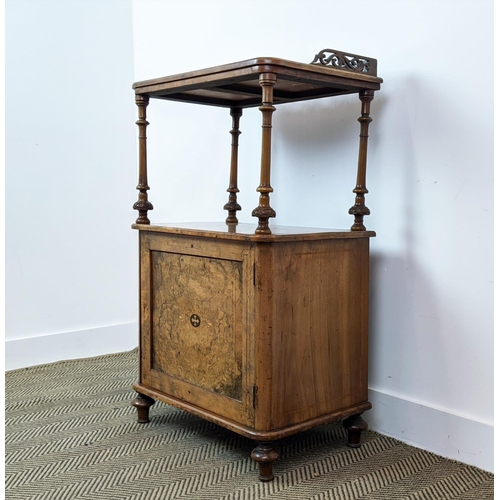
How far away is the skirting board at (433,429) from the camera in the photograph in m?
2.08

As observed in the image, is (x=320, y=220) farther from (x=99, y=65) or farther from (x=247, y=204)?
(x=99, y=65)

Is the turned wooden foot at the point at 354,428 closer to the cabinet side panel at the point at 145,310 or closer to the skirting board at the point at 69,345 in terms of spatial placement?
the cabinet side panel at the point at 145,310

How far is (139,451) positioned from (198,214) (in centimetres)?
142

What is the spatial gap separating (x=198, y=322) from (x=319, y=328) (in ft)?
1.42

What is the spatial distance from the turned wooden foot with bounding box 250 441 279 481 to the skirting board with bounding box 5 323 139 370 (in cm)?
176

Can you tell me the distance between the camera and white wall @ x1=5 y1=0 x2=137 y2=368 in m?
3.27

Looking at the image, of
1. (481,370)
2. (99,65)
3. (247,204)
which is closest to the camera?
(481,370)

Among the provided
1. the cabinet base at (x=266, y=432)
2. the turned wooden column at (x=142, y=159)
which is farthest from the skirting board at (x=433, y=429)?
the turned wooden column at (x=142, y=159)

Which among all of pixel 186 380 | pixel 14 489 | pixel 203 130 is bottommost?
pixel 14 489

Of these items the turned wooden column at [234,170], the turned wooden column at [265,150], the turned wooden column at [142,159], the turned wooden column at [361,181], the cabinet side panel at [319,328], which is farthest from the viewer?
the turned wooden column at [234,170]

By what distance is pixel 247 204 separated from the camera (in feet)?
9.75

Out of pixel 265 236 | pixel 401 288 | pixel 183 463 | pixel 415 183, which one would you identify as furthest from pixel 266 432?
pixel 415 183

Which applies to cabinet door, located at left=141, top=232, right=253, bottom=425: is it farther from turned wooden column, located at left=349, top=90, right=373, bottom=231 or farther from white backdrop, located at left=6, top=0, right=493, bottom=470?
white backdrop, located at left=6, top=0, right=493, bottom=470

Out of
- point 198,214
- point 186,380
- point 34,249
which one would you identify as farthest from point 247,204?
point 34,249
